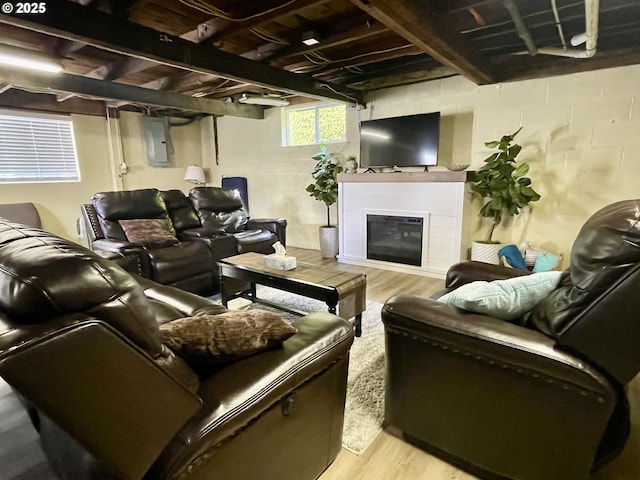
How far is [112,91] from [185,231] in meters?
1.92

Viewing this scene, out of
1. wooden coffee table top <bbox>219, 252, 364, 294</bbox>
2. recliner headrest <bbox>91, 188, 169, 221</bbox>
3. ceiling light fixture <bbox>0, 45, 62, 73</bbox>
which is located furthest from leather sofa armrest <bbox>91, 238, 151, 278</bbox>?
ceiling light fixture <bbox>0, 45, 62, 73</bbox>

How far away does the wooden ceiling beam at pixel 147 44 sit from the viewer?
2.17 metres

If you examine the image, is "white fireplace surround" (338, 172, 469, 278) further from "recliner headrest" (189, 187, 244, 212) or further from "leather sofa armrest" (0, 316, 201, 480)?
Result: "leather sofa armrest" (0, 316, 201, 480)

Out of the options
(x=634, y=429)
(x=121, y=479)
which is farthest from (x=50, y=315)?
(x=634, y=429)

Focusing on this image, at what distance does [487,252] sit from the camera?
3.67m

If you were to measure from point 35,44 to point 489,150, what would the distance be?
4.59 meters

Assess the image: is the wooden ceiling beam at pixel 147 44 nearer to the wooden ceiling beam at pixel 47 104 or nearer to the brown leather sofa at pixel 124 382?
the brown leather sofa at pixel 124 382

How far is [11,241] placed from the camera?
944 mm

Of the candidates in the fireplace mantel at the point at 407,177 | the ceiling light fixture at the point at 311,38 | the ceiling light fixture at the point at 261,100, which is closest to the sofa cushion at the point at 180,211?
the ceiling light fixture at the point at 261,100

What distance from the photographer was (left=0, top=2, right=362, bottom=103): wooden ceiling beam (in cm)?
217

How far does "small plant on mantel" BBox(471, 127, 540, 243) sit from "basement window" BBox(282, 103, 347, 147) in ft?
7.17

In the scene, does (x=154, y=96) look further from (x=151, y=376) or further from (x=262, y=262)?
(x=151, y=376)

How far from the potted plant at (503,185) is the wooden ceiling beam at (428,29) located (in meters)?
0.82

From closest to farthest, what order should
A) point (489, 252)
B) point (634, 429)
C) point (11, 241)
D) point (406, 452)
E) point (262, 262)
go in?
point (11, 241) < point (406, 452) < point (634, 429) < point (262, 262) < point (489, 252)
